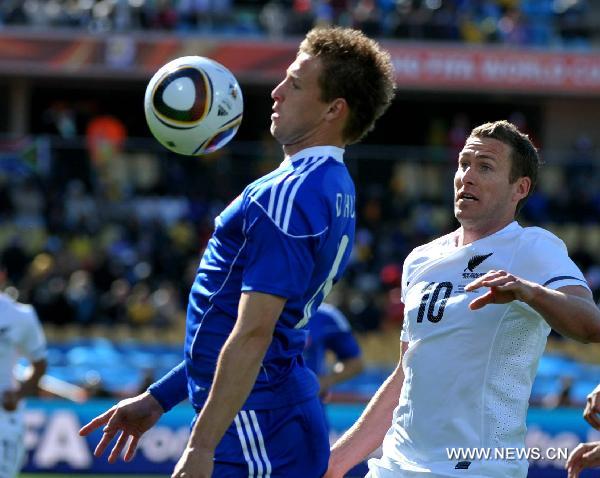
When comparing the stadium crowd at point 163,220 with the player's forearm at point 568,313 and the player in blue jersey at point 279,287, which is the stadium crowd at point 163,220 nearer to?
the player in blue jersey at point 279,287

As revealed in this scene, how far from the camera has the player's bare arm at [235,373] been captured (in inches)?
146

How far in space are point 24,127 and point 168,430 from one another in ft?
56.2

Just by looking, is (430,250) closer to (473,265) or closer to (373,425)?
(473,265)

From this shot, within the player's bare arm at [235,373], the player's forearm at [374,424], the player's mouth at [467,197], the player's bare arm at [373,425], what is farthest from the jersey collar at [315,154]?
the player's forearm at [374,424]

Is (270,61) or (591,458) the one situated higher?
(591,458)

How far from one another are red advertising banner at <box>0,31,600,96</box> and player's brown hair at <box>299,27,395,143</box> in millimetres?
21239

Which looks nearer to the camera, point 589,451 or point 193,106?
point 589,451

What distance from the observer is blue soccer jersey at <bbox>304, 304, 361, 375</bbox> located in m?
8.37

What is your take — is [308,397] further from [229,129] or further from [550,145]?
[550,145]

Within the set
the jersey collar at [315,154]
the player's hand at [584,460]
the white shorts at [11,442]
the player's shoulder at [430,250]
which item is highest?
the jersey collar at [315,154]

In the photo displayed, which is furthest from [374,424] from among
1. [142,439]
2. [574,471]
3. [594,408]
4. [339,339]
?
[142,439]

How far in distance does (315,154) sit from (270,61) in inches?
855

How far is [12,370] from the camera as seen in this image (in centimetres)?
813

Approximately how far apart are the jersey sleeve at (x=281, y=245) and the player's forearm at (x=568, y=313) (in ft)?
2.27
